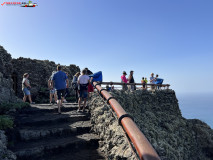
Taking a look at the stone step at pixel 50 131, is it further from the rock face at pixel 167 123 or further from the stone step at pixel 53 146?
the rock face at pixel 167 123

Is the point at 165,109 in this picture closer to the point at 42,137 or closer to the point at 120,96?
the point at 120,96

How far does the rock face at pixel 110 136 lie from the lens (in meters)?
2.79

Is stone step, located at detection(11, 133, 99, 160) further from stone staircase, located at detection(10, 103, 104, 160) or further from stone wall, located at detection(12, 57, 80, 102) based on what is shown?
stone wall, located at detection(12, 57, 80, 102)

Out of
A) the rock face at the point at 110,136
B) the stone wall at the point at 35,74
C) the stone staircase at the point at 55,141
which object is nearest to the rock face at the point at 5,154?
the stone staircase at the point at 55,141

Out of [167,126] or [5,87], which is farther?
[167,126]

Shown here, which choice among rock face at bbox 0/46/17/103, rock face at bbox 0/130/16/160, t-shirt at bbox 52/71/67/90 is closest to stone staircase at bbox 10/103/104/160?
rock face at bbox 0/130/16/160

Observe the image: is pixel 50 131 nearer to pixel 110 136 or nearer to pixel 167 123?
pixel 110 136

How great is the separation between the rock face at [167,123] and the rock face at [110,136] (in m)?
5.39

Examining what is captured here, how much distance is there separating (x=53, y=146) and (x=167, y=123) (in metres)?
10.9

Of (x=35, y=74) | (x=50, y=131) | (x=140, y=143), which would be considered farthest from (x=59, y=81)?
(x=35, y=74)

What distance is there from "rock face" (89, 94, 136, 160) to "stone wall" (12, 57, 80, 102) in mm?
10811

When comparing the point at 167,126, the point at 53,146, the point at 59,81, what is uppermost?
the point at 59,81

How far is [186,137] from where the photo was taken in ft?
41.3

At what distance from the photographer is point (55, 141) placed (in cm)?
380
